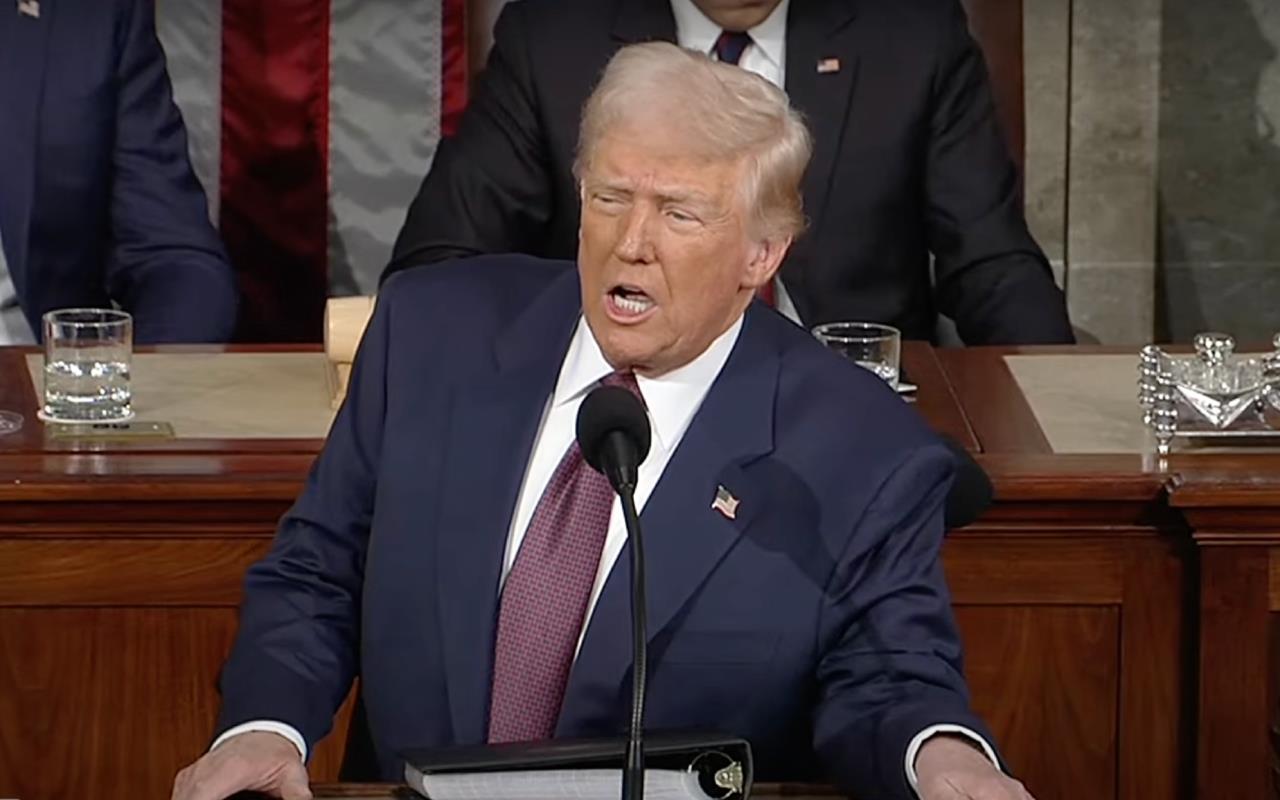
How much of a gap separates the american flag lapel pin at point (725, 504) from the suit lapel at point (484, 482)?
0.60 ft

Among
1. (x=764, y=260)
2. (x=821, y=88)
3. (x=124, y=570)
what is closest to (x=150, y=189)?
(x=821, y=88)

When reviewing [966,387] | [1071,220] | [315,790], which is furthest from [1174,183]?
[315,790]

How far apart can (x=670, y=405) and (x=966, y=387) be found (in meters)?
1.02

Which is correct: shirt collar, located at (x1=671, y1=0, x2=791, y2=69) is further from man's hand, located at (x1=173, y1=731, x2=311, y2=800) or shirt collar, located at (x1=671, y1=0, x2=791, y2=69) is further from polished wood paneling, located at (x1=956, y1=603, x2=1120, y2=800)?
man's hand, located at (x1=173, y1=731, x2=311, y2=800)

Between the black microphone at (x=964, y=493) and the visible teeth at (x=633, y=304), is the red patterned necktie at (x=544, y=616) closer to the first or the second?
the visible teeth at (x=633, y=304)

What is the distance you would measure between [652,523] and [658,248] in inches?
9.7

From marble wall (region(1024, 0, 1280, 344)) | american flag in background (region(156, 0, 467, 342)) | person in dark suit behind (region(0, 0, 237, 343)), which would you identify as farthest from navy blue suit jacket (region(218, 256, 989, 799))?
marble wall (region(1024, 0, 1280, 344))

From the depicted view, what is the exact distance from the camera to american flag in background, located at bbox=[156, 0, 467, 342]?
4.97 m

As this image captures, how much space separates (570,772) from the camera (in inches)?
83.8

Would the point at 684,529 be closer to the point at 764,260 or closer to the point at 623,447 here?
the point at 764,260

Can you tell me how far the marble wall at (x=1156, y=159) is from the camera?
514 cm

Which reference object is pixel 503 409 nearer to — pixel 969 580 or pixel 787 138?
pixel 787 138

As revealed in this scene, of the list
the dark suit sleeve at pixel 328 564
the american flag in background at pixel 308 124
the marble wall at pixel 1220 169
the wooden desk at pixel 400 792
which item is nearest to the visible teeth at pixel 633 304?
the dark suit sleeve at pixel 328 564

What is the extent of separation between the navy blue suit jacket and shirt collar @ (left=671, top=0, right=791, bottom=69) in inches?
73.3
